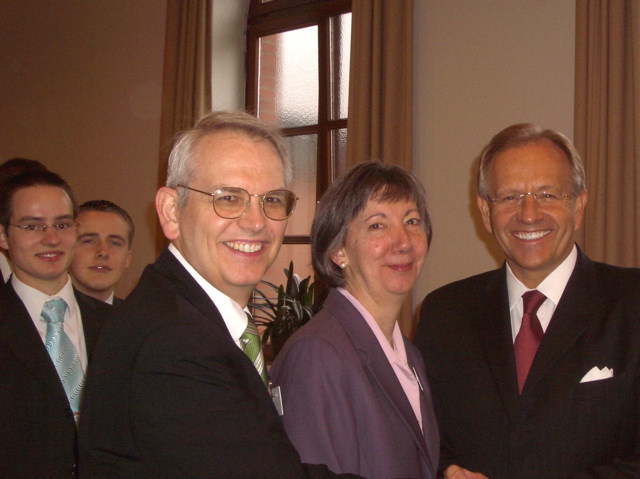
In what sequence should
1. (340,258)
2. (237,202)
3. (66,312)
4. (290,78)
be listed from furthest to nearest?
(290,78) < (66,312) < (340,258) < (237,202)

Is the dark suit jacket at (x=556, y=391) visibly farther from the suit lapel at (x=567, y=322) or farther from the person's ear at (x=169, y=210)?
the person's ear at (x=169, y=210)

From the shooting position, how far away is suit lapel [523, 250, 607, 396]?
178cm

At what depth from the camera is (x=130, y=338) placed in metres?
1.18

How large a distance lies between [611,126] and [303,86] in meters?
2.88

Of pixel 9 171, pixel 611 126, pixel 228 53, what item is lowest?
pixel 9 171

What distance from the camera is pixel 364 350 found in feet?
5.73

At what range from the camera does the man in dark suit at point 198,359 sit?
3.67 feet

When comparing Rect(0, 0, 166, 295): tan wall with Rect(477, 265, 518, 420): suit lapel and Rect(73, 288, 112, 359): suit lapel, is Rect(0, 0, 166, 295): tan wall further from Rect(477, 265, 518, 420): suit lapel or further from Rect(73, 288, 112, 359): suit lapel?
Rect(477, 265, 518, 420): suit lapel

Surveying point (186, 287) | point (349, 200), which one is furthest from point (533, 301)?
point (186, 287)

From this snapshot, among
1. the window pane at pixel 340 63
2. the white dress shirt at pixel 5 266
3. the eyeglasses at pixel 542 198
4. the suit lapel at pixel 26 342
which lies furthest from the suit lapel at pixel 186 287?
the window pane at pixel 340 63

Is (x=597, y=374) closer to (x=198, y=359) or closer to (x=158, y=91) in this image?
(x=198, y=359)

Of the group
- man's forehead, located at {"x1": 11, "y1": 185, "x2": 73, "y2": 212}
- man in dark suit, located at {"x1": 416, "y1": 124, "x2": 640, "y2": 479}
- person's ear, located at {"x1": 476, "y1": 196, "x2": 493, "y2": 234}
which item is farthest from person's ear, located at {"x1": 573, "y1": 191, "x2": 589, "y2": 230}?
man's forehead, located at {"x1": 11, "y1": 185, "x2": 73, "y2": 212}

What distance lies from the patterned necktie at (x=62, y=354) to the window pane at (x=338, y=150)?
3.35 metres

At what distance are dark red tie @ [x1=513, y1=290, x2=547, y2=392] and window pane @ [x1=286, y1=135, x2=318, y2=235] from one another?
372cm
